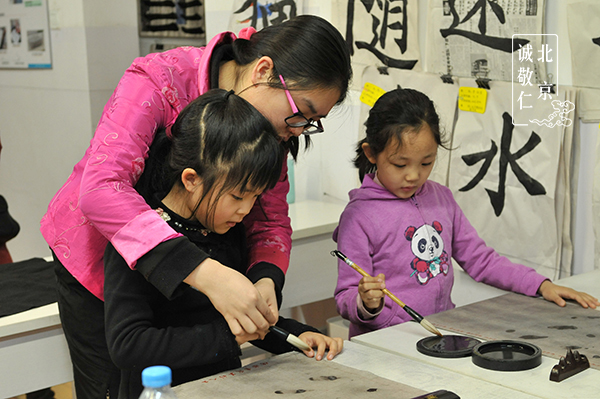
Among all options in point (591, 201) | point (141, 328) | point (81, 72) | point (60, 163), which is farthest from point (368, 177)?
point (60, 163)

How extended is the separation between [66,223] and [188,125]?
1.01 ft

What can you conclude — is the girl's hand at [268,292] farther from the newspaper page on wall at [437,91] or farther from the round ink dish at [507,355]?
the newspaper page on wall at [437,91]

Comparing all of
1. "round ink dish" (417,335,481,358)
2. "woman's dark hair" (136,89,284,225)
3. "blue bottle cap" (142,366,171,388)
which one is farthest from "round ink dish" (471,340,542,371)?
"blue bottle cap" (142,366,171,388)

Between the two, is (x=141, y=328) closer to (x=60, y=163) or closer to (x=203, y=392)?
(x=203, y=392)

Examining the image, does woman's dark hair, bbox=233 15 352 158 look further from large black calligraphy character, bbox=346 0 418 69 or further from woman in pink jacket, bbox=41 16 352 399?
large black calligraphy character, bbox=346 0 418 69

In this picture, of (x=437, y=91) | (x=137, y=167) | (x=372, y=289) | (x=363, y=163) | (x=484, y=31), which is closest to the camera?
(x=137, y=167)

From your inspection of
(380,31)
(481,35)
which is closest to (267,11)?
(380,31)

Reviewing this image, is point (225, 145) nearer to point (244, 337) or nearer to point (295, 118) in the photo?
point (295, 118)

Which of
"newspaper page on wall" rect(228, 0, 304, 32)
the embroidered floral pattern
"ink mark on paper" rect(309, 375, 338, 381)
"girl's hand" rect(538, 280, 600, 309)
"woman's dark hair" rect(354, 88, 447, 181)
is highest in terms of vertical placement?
"newspaper page on wall" rect(228, 0, 304, 32)

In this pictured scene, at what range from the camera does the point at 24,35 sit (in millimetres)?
3623

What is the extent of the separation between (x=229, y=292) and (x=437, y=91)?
1.39 metres

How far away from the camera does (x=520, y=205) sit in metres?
1.97

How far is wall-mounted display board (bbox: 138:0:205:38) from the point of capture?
3.37 metres

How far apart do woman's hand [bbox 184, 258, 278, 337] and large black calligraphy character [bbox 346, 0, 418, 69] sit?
4.79ft
